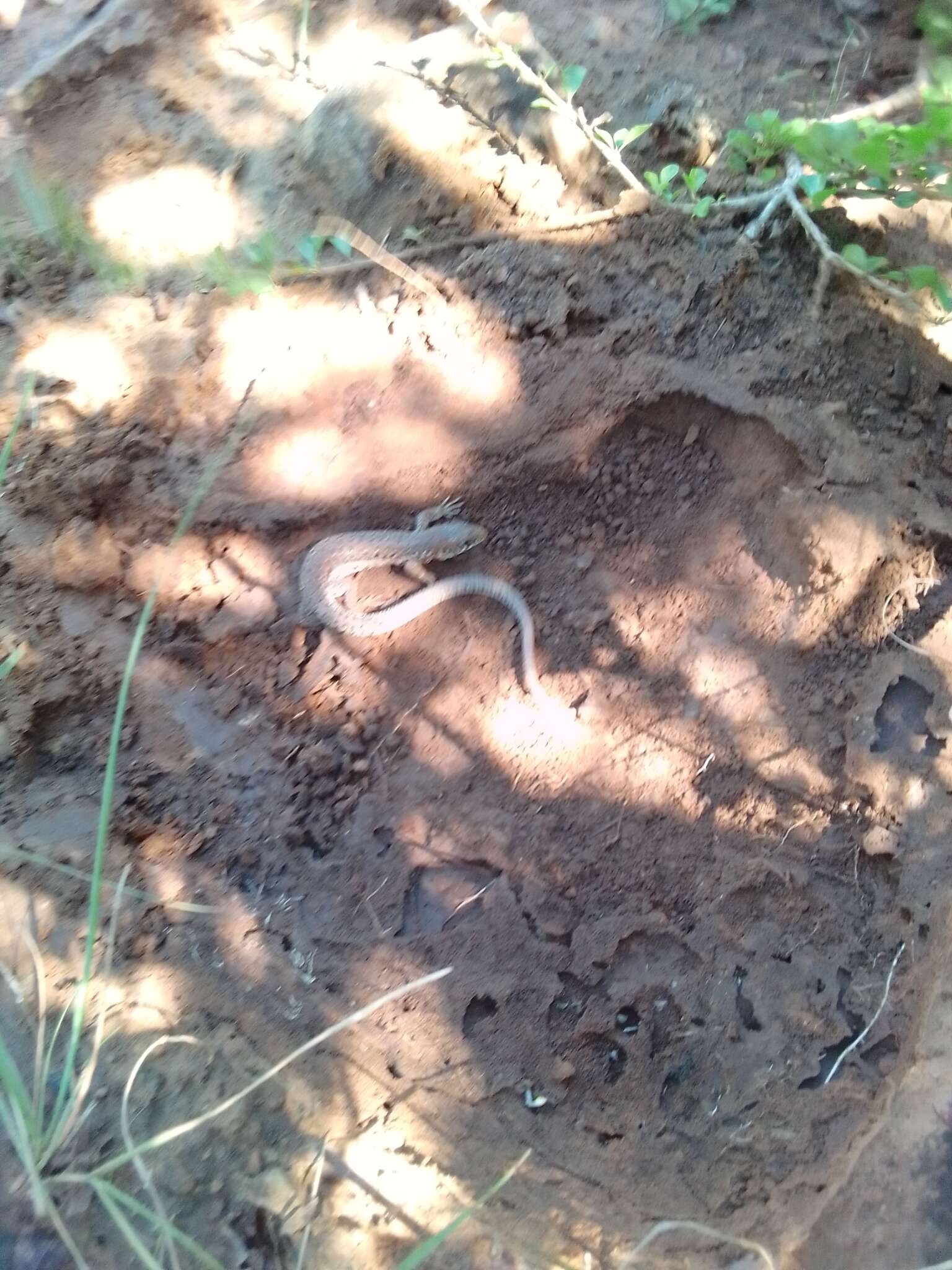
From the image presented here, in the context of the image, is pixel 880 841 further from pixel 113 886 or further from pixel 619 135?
pixel 619 135

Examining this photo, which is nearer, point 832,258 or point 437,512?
point 832,258

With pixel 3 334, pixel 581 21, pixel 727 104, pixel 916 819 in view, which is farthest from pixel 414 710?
pixel 581 21

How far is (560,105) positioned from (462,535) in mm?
1959

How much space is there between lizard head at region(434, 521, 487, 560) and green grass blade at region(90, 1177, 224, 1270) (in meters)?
2.69

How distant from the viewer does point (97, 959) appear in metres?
2.86

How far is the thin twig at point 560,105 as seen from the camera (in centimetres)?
375

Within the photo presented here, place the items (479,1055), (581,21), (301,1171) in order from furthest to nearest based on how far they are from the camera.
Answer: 1. (581,21)
2. (479,1055)
3. (301,1171)

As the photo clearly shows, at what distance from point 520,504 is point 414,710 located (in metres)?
1.08

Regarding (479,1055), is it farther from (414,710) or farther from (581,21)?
(581,21)

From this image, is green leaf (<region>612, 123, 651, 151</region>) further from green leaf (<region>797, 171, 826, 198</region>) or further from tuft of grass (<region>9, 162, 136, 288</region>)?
tuft of grass (<region>9, 162, 136, 288</region>)

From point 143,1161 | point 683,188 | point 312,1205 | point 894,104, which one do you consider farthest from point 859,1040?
point 894,104

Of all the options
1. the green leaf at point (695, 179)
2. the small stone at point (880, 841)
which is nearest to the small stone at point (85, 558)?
the green leaf at point (695, 179)

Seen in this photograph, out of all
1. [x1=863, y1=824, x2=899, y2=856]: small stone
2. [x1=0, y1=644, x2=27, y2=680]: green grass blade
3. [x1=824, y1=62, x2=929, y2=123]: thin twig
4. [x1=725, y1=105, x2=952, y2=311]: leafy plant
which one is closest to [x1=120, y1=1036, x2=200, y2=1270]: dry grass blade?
[x1=0, y1=644, x2=27, y2=680]: green grass blade

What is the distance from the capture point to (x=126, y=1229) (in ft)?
7.01
